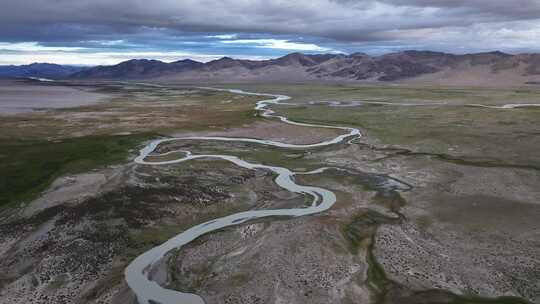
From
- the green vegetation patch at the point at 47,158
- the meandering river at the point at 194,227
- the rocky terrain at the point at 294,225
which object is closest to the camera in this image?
the meandering river at the point at 194,227

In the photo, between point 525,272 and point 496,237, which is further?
point 496,237

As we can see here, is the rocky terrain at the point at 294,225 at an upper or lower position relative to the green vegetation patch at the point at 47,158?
upper

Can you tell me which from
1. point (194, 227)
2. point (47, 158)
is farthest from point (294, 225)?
point (47, 158)

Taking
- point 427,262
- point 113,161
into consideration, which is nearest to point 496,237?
point 427,262

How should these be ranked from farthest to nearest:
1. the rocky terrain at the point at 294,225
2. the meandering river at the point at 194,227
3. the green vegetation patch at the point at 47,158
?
the green vegetation patch at the point at 47,158 < the rocky terrain at the point at 294,225 < the meandering river at the point at 194,227

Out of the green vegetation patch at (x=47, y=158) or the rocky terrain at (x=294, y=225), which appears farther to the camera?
the green vegetation patch at (x=47, y=158)

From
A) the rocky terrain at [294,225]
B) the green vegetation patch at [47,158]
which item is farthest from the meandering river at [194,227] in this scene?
the green vegetation patch at [47,158]

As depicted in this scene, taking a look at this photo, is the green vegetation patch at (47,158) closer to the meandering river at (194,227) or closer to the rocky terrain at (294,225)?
the rocky terrain at (294,225)

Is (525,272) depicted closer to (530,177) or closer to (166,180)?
(530,177)
